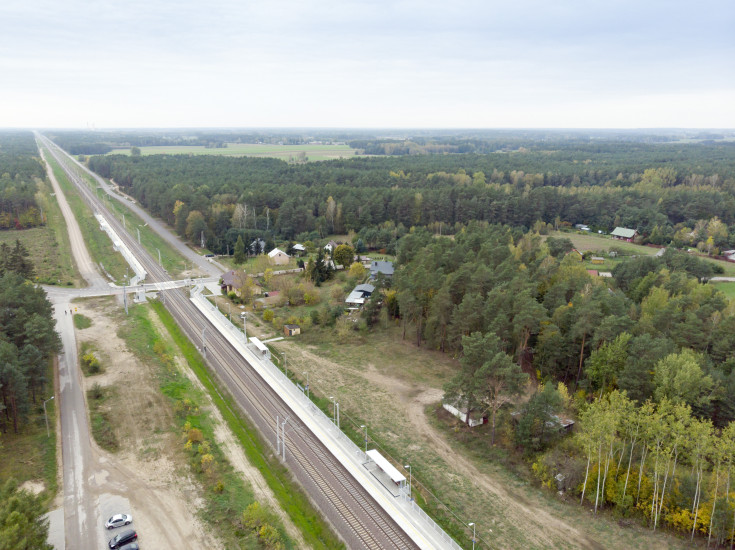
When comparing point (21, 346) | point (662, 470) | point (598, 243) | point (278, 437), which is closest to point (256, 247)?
point (21, 346)

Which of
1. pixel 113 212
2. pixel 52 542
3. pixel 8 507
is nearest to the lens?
pixel 8 507

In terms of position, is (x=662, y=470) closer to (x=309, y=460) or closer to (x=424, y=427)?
(x=424, y=427)

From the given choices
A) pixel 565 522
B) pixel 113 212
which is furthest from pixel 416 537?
pixel 113 212

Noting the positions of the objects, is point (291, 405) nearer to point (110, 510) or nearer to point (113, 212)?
point (110, 510)

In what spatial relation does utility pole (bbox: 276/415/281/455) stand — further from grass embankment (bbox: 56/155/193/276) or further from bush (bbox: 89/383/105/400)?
grass embankment (bbox: 56/155/193/276)

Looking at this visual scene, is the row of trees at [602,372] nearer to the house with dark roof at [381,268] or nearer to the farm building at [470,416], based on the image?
the farm building at [470,416]

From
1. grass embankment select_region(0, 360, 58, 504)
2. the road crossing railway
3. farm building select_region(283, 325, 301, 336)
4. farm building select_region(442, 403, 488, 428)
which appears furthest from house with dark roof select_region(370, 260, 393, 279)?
grass embankment select_region(0, 360, 58, 504)
